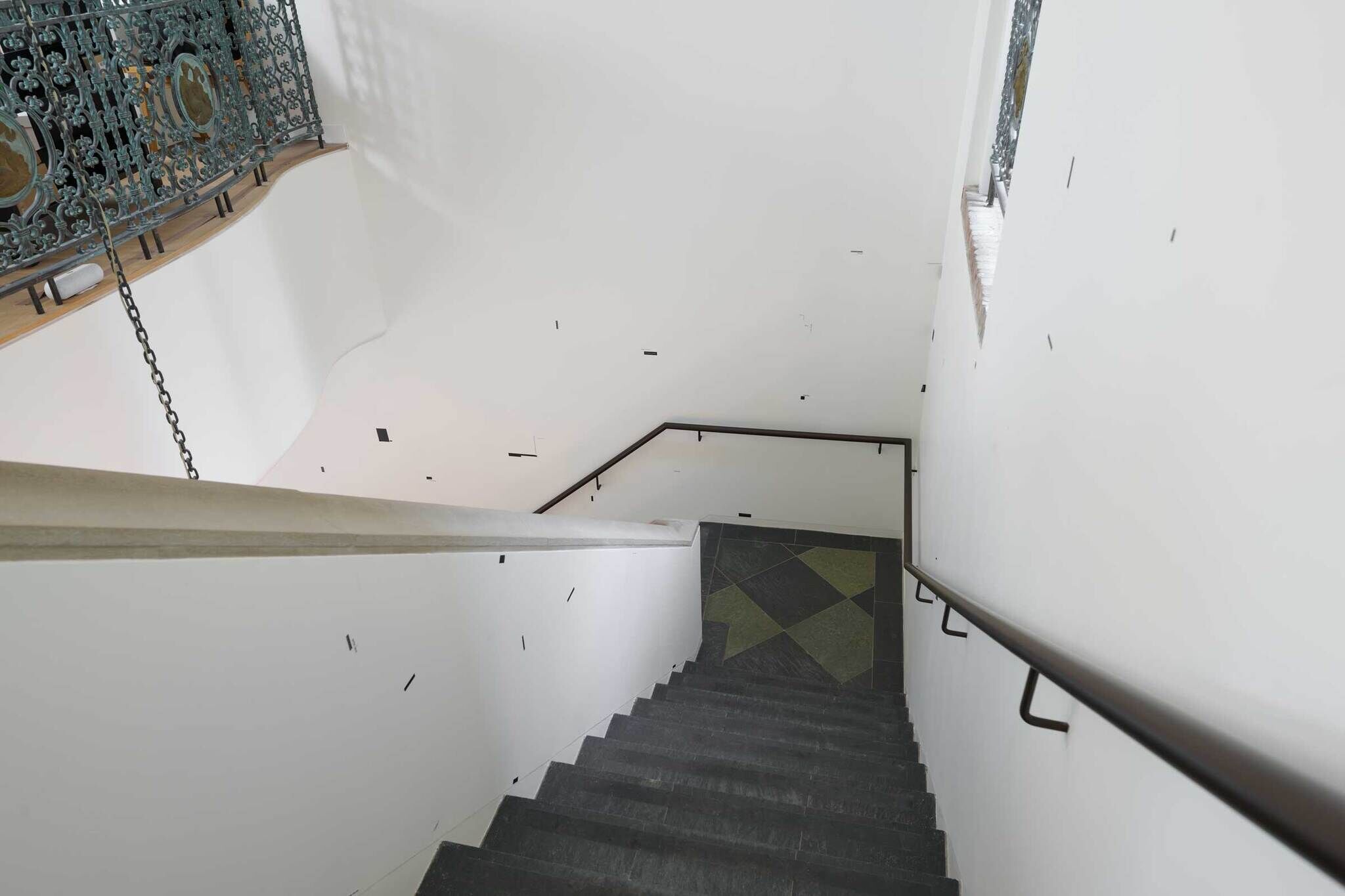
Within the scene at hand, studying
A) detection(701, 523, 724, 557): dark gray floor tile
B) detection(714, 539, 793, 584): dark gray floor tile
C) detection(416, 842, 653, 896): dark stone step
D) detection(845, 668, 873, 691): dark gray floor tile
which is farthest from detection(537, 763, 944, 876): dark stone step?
detection(701, 523, 724, 557): dark gray floor tile

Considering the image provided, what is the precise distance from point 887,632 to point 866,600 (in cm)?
34

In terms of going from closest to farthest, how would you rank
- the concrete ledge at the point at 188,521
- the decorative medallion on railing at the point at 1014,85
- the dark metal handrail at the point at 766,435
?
the concrete ledge at the point at 188,521 < the decorative medallion on railing at the point at 1014,85 < the dark metal handrail at the point at 766,435

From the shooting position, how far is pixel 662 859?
2303mm

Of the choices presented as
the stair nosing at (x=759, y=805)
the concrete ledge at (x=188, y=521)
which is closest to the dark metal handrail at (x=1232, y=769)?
the concrete ledge at (x=188, y=521)

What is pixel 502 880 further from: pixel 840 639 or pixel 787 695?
pixel 840 639

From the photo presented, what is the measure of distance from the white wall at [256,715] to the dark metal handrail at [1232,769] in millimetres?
1267

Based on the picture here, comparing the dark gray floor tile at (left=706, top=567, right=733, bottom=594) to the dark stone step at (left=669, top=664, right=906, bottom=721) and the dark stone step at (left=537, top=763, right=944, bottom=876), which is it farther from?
the dark stone step at (left=537, top=763, right=944, bottom=876)

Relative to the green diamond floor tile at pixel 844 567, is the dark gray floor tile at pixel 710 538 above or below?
above

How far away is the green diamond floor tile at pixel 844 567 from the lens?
20.9ft

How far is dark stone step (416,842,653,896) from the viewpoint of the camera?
200 cm

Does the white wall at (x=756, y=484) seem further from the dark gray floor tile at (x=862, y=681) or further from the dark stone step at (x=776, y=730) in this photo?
the dark stone step at (x=776, y=730)

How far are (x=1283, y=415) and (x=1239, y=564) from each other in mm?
166

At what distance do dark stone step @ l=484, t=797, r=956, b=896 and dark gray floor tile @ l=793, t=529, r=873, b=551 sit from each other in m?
4.50

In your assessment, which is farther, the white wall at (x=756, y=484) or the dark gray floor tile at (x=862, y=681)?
the white wall at (x=756, y=484)
